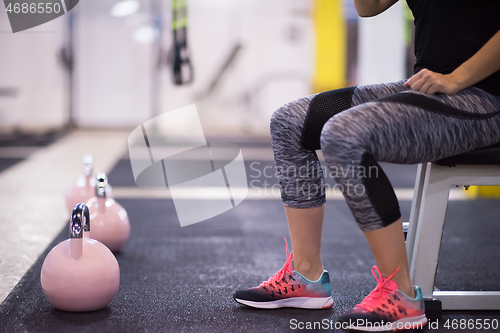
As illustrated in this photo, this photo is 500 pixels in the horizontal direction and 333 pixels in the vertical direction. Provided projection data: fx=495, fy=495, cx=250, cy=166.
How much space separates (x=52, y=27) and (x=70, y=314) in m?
5.57

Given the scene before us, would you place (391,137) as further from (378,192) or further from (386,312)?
(386,312)

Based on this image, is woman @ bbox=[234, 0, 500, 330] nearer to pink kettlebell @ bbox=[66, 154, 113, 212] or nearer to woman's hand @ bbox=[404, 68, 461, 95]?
woman's hand @ bbox=[404, 68, 461, 95]

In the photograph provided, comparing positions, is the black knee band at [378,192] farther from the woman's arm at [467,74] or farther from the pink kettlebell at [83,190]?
the pink kettlebell at [83,190]

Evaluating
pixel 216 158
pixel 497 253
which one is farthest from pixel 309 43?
pixel 497 253

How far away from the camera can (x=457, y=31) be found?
988mm

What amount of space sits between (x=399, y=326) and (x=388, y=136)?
0.35m

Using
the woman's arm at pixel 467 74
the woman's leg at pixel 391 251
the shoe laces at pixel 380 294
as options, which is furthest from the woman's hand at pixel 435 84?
the shoe laces at pixel 380 294

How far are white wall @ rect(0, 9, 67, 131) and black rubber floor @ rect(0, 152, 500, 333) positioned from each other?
3.86 metres

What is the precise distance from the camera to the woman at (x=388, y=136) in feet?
2.94

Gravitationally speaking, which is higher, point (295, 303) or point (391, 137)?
point (391, 137)

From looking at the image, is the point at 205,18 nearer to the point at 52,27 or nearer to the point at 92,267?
the point at 52,27

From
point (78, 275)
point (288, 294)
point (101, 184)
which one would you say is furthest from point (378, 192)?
point (101, 184)

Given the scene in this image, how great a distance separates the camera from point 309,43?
6105mm

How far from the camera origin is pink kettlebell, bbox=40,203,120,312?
1.02 m
